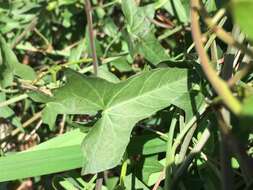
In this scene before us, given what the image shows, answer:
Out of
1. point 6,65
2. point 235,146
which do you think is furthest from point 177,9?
point 235,146

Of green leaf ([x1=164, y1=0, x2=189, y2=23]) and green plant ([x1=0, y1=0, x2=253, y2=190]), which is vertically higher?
green leaf ([x1=164, y1=0, x2=189, y2=23])

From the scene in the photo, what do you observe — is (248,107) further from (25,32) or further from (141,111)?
(25,32)

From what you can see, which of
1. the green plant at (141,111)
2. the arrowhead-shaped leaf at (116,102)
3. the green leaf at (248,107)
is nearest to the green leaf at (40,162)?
the green plant at (141,111)

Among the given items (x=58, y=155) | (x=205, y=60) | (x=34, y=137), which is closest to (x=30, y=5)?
(x=34, y=137)

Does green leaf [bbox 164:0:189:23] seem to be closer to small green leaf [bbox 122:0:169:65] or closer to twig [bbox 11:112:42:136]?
small green leaf [bbox 122:0:169:65]

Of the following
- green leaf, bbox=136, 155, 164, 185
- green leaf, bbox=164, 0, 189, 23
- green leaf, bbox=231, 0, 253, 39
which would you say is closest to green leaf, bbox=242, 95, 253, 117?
green leaf, bbox=231, 0, 253, 39

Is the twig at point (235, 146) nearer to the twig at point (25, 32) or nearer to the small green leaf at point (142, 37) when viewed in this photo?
the small green leaf at point (142, 37)
